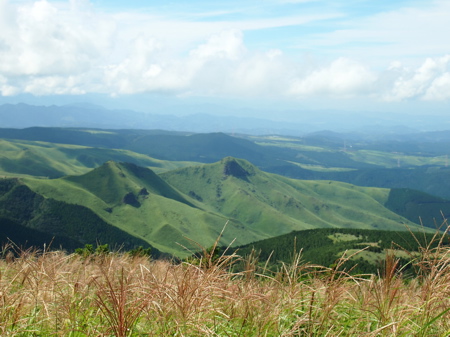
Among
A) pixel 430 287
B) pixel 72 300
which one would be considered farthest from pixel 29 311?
pixel 430 287

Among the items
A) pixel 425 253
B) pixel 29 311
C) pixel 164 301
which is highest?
pixel 425 253

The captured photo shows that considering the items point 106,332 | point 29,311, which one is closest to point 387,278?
point 106,332

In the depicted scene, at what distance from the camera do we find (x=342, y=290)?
8.35 metres

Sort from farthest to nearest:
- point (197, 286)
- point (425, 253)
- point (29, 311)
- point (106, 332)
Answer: point (29, 311)
point (425, 253)
point (197, 286)
point (106, 332)

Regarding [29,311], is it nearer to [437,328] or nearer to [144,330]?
[144,330]

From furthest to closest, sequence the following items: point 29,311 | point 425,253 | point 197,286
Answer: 1. point 29,311
2. point 425,253
3. point 197,286

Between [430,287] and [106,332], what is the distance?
6.40 m

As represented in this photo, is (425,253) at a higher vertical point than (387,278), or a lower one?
higher

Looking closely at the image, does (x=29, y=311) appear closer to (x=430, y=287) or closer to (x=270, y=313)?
(x=270, y=313)

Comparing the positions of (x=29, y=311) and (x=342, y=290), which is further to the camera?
(x=29, y=311)

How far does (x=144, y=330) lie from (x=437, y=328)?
19.6 ft

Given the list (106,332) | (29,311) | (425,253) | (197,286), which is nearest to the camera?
(106,332)

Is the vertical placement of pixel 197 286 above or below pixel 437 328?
above

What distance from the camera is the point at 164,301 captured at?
8.28 m
